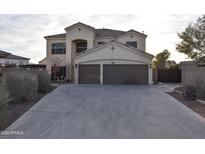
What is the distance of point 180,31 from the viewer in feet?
43.2

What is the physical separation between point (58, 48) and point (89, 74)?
7.85 m

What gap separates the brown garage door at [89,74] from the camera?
71.3 feet

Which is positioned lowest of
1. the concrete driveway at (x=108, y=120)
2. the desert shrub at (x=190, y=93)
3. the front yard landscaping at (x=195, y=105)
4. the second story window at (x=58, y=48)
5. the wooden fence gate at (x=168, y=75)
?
the concrete driveway at (x=108, y=120)

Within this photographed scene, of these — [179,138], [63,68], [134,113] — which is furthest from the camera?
[63,68]

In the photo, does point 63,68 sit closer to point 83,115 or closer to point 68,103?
point 68,103

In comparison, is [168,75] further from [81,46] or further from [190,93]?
[190,93]

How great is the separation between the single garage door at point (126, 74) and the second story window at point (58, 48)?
879 centimetres

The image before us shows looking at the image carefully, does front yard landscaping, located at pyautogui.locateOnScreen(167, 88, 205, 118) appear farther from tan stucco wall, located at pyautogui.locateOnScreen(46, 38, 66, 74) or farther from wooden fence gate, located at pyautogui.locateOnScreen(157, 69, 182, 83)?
tan stucco wall, located at pyautogui.locateOnScreen(46, 38, 66, 74)

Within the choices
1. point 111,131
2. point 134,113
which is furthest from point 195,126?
point 111,131

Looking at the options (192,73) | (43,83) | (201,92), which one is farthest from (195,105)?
(43,83)

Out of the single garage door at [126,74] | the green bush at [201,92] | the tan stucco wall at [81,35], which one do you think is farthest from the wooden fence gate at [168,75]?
the green bush at [201,92]

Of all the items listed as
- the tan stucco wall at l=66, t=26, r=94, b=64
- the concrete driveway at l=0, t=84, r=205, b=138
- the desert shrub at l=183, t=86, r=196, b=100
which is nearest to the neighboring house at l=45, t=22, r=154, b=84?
the tan stucco wall at l=66, t=26, r=94, b=64

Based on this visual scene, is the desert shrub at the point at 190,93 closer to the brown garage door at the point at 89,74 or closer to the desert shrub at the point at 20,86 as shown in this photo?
the desert shrub at the point at 20,86

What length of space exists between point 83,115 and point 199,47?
27.9ft
